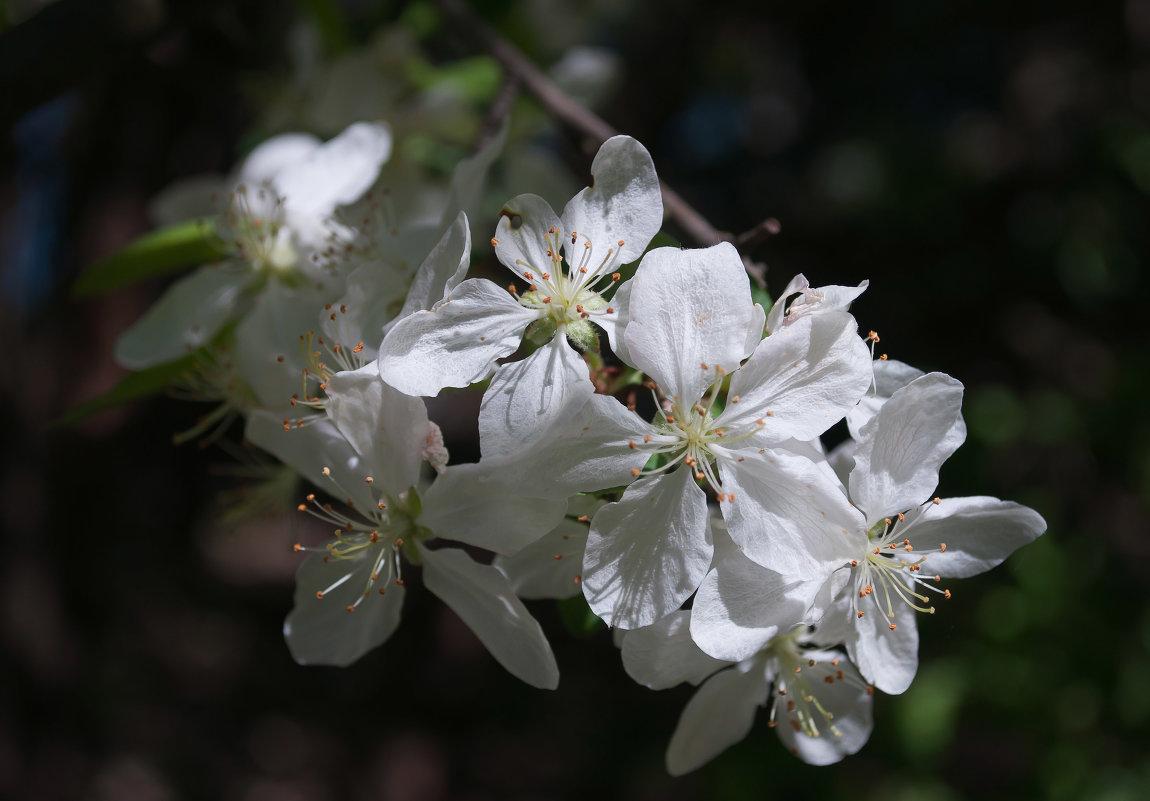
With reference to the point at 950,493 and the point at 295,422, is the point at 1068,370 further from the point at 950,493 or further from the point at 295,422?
the point at 295,422

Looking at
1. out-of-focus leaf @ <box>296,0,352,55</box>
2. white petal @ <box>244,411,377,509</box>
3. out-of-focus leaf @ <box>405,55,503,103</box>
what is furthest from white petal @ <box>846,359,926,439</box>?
out-of-focus leaf @ <box>296,0,352,55</box>

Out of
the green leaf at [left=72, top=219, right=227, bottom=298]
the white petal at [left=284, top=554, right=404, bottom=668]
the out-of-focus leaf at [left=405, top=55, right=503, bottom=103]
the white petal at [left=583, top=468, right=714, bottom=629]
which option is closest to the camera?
the white petal at [left=583, top=468, right=714, bottom=629]

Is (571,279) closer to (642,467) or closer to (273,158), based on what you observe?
(642,467)

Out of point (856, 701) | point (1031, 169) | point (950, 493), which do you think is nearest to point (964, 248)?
point (1031, 169)

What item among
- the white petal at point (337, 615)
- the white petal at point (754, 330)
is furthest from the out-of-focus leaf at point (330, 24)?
the white petal at point (754, 330)

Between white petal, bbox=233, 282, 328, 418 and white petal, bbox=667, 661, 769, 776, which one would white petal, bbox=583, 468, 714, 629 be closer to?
white petal, bbox=667, 661, 769, 776

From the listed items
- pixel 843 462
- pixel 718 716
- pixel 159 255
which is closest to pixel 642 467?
pixel 843 462

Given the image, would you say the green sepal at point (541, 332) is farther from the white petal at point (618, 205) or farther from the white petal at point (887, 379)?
the white petal at point (887, 379)
